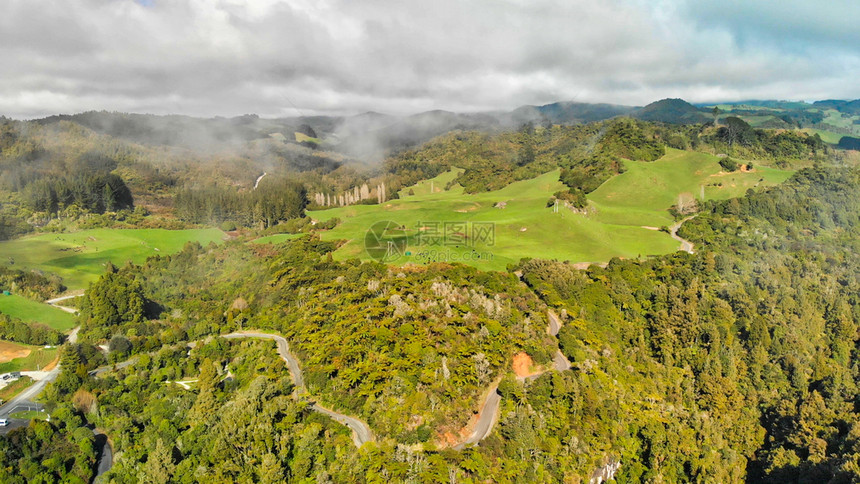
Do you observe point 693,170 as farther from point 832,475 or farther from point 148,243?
point 148,243

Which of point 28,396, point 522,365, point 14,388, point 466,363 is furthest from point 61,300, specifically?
point 522,365

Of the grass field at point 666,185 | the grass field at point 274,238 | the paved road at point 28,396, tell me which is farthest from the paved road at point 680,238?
the paved road at point 28,396

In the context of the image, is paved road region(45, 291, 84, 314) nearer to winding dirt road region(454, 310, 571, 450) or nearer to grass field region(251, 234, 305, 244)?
grass field region(251, 234, 305, 244)

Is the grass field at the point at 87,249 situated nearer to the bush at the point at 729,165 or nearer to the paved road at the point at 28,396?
the paved road at the point at 28,396

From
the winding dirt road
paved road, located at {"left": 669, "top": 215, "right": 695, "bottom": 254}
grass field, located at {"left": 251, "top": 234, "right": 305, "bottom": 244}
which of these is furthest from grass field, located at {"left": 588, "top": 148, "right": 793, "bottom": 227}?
the winding dirt road

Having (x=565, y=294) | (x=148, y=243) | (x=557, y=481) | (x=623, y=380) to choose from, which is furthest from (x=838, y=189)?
(x=148, y=243)

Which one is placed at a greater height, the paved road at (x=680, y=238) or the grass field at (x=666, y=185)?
the grass field at (x=666, y=185)

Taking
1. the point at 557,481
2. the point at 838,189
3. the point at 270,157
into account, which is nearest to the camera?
the point at 557,481
